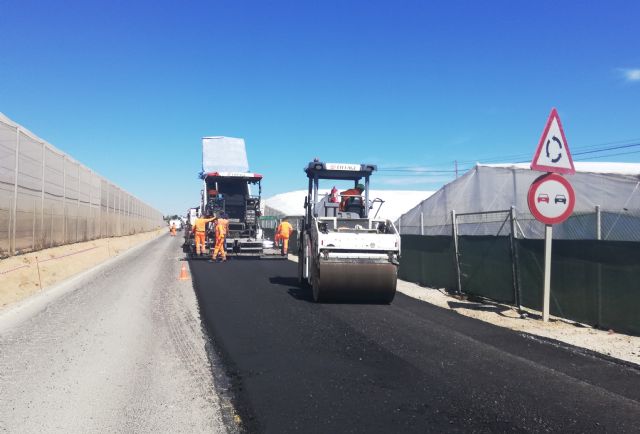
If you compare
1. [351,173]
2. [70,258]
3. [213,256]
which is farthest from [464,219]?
[70,258]

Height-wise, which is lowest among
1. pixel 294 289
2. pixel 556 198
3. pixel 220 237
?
pixel 294 289

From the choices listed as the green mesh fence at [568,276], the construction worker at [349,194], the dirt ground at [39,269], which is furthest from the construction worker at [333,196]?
the dirt ground at [39,269]

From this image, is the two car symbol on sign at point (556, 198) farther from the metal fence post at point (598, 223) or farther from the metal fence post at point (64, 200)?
the metal fence post at point (64, 200)

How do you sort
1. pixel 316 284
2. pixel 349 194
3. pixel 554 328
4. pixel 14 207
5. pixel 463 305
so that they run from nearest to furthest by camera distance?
pixel 554 328 < pixel 316 284 < pixel 463 305 < pixel 349 194 < pixel 14 207

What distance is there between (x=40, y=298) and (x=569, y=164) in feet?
34.8

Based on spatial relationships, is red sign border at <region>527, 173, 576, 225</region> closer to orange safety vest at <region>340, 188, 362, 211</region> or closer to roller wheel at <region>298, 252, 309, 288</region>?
orange safety vest at <region>340, 188, 362, 211</region>

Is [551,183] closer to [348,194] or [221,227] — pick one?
[348,194]

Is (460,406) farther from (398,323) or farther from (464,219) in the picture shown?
(464,219)

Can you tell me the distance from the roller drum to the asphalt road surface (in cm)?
242

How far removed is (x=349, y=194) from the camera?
477 inches

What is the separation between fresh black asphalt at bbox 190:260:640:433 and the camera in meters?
4.23

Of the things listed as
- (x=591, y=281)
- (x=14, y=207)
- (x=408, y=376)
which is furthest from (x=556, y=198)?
(x=14, y=207)

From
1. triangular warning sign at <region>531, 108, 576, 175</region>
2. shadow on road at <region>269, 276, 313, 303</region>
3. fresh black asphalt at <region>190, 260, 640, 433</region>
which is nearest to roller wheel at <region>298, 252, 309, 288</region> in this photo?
shadow on road at <region>269, 276, 313, 303</region>

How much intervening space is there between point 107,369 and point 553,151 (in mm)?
7288
